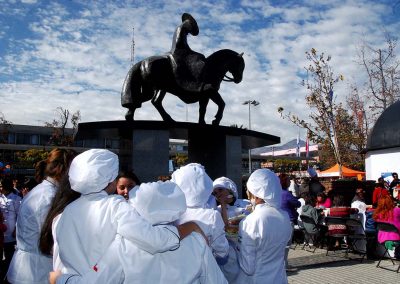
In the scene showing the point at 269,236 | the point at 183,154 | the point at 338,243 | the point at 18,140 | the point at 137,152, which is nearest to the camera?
the point at 269,236

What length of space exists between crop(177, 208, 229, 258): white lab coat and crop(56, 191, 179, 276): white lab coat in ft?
2.73

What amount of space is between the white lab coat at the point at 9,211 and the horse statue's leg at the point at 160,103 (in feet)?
11.9

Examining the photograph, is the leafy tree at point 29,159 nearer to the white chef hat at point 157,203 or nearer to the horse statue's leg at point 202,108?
the horse statue's leg at point 202,108

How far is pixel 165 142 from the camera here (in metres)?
9.38

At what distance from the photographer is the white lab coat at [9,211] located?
7.37 meters

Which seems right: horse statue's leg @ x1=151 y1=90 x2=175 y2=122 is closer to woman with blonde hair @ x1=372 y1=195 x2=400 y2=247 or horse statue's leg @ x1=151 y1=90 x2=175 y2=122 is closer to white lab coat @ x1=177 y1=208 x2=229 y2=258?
woman with blonde hair @ x1=372 y1=195 x2=400 y2=247

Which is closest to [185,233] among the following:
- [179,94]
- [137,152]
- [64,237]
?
[64,237]

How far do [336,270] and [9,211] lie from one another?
22.0 feet

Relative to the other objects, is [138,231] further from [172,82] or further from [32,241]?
[172,82]

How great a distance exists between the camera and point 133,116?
31.3 ft

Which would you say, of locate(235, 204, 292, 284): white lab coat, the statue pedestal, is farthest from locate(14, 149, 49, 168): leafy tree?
locate(235, 204, 292, 284): white lab coat

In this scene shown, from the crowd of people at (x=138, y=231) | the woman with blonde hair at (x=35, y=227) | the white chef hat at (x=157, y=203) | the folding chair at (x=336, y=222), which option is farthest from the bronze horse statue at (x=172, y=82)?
the white chef hat at (x=157, y=203)

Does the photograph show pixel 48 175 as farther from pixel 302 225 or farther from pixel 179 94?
pixel 302 225

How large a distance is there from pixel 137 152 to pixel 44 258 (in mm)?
5267
